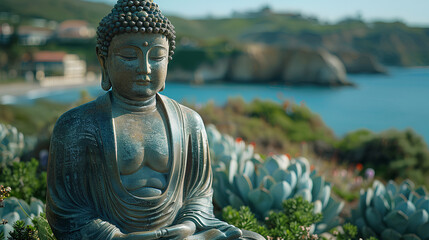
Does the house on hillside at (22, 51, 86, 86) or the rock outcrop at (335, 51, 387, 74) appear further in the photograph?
the rock outcrop at (335, 51, 387, 74)

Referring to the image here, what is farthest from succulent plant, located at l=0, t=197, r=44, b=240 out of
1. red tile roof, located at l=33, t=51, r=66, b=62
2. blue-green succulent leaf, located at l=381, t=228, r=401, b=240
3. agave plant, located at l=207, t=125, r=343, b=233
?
red tile roof, located at l=33, t=51, r=66, b=62

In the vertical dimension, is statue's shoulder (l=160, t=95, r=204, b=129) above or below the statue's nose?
below

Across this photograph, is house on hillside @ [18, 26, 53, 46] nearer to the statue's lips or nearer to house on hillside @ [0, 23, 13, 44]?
house on hillside @ [0, 23, 13, 44]

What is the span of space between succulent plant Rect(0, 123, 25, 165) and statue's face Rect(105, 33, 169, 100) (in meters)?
3.06

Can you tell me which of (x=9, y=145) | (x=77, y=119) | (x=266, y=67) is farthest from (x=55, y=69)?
(x=77, y=119)

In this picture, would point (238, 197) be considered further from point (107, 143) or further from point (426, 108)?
point (426, 108)

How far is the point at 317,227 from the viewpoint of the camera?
156 inches

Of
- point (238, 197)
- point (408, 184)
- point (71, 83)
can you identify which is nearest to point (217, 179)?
point (238, 197)

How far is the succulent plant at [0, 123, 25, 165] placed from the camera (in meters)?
4.95

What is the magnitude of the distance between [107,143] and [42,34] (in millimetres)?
52086

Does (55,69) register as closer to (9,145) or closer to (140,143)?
(9,145)

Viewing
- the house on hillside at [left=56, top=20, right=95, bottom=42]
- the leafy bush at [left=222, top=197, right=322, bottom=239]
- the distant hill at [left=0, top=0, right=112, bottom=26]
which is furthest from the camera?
the distant hill at [left=0, top=0, right=112, bottom=26]

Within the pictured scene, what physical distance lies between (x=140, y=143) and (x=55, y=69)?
35924mm

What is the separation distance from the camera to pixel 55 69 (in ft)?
116
